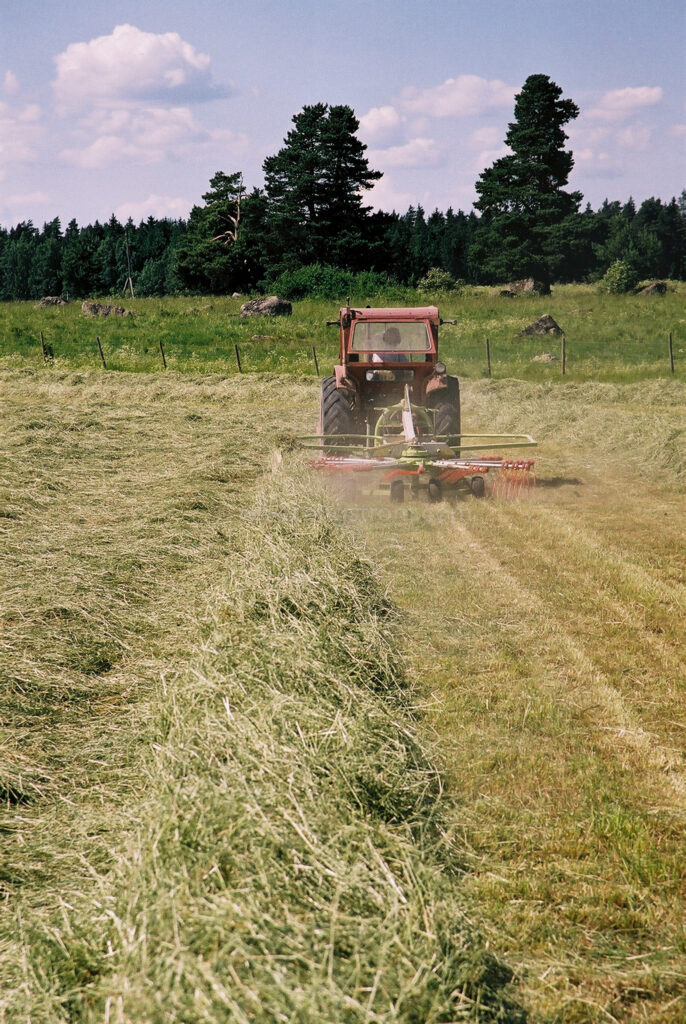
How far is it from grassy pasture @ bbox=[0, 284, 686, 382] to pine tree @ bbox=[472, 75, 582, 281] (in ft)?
43.3

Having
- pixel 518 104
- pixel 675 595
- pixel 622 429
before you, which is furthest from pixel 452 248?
pixel 675 595

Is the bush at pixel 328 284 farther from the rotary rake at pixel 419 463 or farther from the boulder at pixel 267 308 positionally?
the rotary rake at pixel 419 463

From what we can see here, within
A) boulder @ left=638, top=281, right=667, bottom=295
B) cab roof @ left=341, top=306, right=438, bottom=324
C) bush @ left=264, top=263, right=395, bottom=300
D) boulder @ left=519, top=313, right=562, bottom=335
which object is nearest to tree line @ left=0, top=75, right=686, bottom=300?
bush @ left=264, top=263, right=395, bottom=300

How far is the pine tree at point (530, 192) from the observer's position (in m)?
47.0

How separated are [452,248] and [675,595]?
8126 centimetres

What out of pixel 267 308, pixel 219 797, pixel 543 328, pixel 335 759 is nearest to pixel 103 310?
pixel 267 308

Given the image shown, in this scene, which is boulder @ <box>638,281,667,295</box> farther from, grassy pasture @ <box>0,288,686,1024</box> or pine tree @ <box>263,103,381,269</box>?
grassy pasture @ <box>0,288,686,1024</box>

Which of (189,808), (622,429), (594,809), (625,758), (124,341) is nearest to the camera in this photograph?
(189,808)

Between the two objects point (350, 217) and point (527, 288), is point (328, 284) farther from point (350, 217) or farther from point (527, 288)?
point (350, 217)

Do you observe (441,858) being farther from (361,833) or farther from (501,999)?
(501,999)

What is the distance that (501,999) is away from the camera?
6.68 feet

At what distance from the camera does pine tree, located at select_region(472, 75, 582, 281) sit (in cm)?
4700

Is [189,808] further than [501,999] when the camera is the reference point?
Yes

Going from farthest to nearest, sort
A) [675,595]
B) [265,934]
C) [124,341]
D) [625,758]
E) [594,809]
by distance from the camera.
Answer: [124,341] < [675,595] < [625,758] < [594,809] < [265,934]
